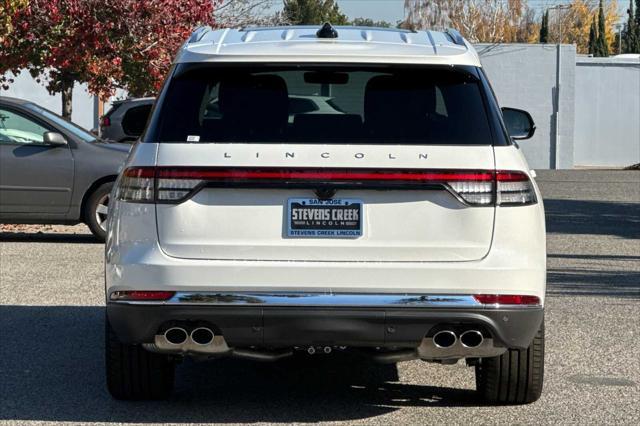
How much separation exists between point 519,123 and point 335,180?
220 cm

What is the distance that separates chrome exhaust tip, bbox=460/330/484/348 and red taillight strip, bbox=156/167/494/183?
2.33 feet

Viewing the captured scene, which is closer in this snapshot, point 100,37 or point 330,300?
point 330,300

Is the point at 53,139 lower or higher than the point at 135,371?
higher

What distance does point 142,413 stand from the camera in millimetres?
6820

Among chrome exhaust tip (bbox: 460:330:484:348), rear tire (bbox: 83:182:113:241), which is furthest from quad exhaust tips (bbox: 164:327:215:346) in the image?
rear tire (bbox: 83:182:113:241)

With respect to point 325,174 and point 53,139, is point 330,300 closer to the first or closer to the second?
point 325,174

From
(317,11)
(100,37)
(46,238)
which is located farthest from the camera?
(317,11)

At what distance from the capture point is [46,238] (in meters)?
16.0

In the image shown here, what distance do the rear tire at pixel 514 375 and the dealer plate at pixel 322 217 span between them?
118 cm

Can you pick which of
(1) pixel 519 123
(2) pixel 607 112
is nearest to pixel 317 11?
(2) pixel 607 112

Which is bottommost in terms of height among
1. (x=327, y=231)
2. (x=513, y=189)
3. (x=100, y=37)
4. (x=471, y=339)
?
(x=471, y=339)

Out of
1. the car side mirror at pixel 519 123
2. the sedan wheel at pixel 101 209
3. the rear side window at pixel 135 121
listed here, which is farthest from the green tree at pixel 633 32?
the rear side window at pixel 135 121

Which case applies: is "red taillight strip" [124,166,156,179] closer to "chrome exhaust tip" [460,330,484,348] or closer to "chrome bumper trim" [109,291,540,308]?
"chrome bumper trim" [109,291,540,308]

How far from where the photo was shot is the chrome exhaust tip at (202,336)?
243 inches
